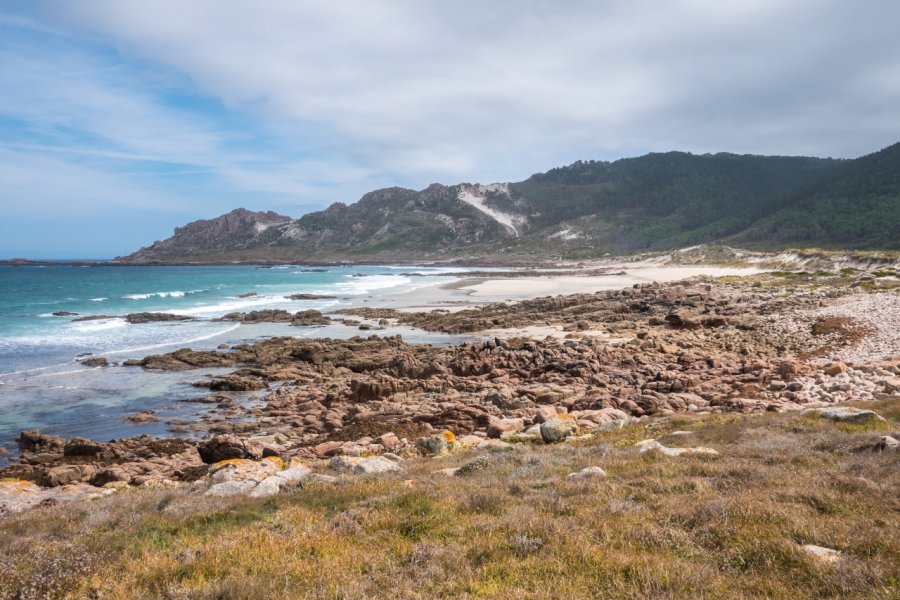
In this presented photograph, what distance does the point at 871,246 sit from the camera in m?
84.1

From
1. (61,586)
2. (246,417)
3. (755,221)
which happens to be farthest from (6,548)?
(755,221)

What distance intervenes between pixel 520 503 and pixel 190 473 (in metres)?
10.7

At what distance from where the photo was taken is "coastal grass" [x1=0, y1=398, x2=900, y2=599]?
4996 mm

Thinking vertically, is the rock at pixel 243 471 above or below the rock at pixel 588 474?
below

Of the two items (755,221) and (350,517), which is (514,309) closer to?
(350,517)

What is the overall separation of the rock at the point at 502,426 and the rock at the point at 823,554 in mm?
10082

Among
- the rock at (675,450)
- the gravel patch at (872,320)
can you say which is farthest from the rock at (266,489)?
the gravel patch at (872,320)

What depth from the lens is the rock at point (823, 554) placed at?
506 cm

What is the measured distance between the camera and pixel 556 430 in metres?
13.7

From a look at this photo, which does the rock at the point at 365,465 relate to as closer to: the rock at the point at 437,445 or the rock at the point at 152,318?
the rock at the point at 437,445

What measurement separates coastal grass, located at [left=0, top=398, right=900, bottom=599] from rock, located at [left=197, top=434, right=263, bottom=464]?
5535mm

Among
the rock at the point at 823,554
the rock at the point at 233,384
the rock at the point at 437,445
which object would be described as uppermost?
the rock at the point at 823,554

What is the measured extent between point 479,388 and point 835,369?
13.0 m

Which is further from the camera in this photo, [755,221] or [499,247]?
[499,247]
